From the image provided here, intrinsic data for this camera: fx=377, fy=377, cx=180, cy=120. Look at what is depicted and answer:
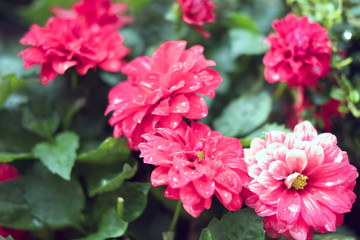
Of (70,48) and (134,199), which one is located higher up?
(70,48)

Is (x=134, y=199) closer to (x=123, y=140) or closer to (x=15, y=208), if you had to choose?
(x=123, y=140)

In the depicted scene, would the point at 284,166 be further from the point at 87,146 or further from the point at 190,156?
the point at 87,146

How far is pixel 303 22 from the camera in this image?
59cm

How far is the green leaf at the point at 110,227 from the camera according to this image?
54cm

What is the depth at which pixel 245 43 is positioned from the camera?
0.74 meters

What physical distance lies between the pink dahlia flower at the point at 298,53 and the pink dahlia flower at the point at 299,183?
0.13 meters

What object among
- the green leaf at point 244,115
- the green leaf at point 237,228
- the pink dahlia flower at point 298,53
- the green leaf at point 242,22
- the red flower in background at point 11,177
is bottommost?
the red flower in background at point 11,177

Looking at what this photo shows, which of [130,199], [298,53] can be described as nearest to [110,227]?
[130,199]

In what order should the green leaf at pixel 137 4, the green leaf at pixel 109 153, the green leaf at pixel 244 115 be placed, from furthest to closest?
the green leaf at pixel 137 4, the green leaf at pixel 244 115, the green leaf at pixel 109 153

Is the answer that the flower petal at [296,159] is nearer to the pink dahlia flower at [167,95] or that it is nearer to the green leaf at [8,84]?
the pink dahlia flower at [167,95]

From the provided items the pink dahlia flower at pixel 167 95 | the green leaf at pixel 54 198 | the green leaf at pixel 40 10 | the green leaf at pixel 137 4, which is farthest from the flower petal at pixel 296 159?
the green leaf at pixel 40 10

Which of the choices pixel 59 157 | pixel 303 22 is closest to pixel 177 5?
pixel 303 22

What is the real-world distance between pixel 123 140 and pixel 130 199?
0.31ft

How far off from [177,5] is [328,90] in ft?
1.00
